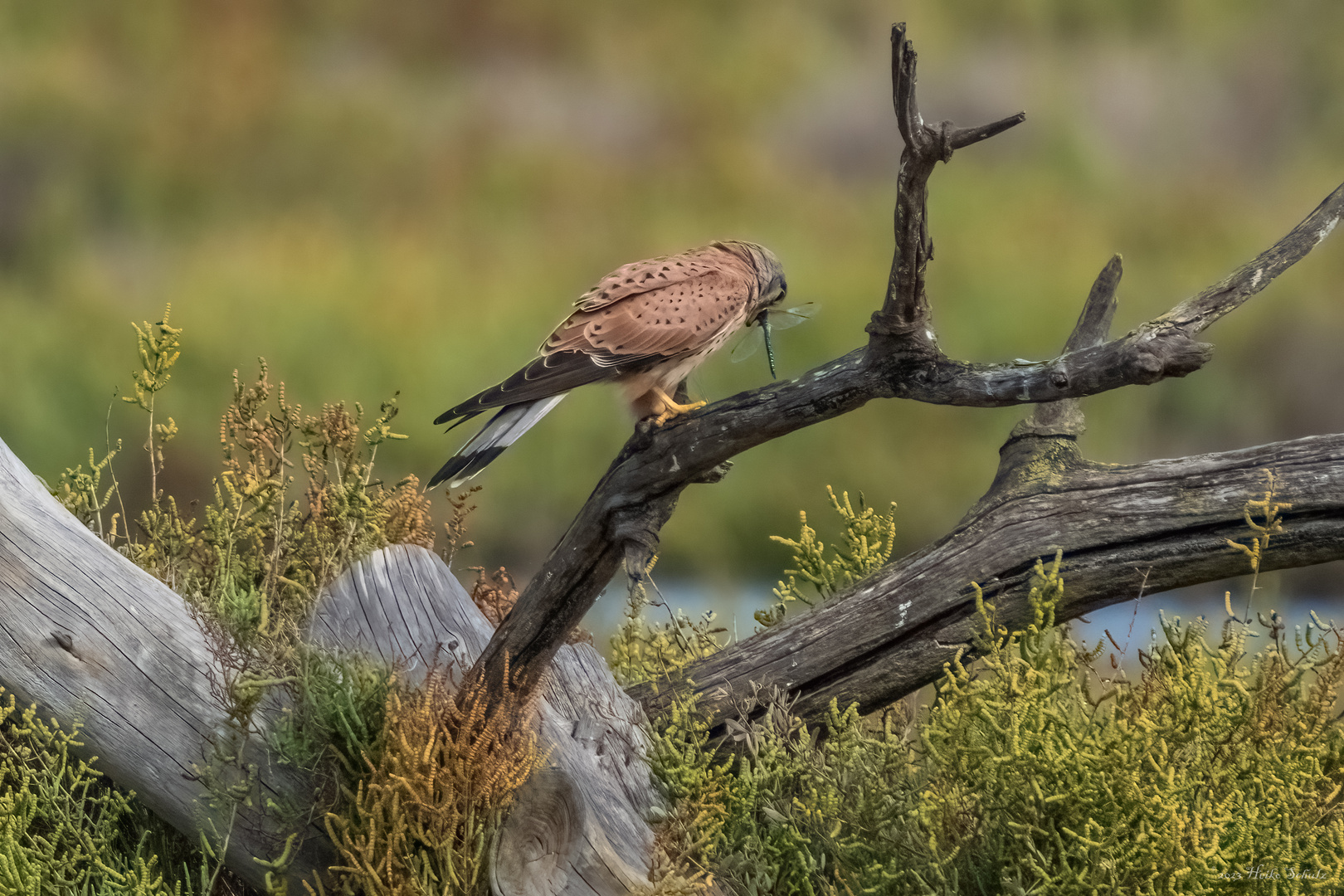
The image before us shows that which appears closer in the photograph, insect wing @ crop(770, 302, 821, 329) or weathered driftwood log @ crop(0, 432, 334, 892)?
weathered driftwood log @ crop(0, 432, 334, 892)

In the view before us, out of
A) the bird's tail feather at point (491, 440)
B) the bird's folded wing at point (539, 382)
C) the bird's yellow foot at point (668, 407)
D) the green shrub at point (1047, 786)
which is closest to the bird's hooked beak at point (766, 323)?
the bird's yellow foot at point (668, 407)

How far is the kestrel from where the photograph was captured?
6.82ft

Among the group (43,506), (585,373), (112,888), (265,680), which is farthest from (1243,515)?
(43,506)

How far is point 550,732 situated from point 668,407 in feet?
2.48

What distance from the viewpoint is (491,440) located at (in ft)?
6.95

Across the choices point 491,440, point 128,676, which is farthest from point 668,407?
point 128,676

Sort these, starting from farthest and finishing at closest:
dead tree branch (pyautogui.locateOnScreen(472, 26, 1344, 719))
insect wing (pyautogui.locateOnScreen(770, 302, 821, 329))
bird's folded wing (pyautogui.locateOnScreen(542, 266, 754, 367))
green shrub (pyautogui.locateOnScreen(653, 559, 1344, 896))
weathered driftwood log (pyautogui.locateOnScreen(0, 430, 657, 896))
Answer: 1. insect wing (pyautogui.locateOnScreen(770, 302, 821, 329))
2. bird's folded wing (pyautogui.locateOnScreen(542, 266, 754, 367))
3. weathered driftwood log (pyautogui.locateOnScreen(0, 430, 657, 896))
4. green shrub (pyautogui.locateOnScreen(653, 559, 1344, 896))
5. dead tree branch (pyautogui.locateOnScreen(472, 26, 1344, 719))

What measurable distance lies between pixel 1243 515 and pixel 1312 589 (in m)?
2.77

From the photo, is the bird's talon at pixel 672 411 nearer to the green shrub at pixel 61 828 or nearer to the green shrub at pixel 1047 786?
the green shrub at pixel 1047 786

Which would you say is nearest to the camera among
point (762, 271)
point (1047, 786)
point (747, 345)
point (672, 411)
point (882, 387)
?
point (882, 387)

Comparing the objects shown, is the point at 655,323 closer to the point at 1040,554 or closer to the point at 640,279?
the point at 640,279

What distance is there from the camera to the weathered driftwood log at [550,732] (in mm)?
1993

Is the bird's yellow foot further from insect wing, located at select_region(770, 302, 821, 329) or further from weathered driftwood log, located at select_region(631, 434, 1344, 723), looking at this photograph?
weathered driftwood log, located at select_region(631, 434, 1344, 723)

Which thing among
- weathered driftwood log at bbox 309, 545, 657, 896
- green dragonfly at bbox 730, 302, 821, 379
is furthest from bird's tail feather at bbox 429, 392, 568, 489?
green dragonfly at bbox 730, 302, 821, 379
